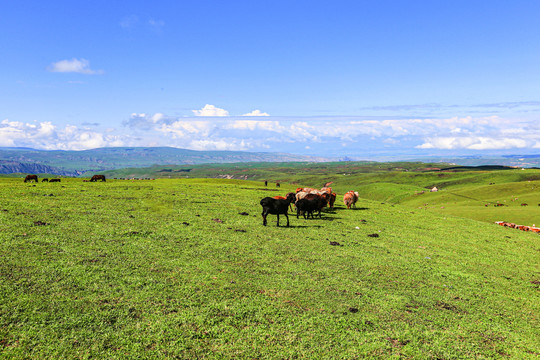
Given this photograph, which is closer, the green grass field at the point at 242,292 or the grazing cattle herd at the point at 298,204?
the green grass field at the point at 242,292

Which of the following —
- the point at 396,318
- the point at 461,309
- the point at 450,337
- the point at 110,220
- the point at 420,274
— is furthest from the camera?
the point at 110,220

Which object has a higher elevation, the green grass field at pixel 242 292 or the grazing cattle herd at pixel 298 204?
the grazing cattle herd at pixel 298 204

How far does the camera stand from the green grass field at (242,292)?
8.24m

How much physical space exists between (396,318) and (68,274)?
12410 mm

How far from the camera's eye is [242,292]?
1113 cm

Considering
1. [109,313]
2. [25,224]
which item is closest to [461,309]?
[109,313]

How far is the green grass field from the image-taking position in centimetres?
824

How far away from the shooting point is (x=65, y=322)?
8352 mm

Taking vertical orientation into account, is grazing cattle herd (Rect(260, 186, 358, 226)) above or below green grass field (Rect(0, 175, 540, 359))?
above

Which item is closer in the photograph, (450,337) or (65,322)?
(65,322)

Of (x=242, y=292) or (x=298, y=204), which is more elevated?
(x=298, y=204)

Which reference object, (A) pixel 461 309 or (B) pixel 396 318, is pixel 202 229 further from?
(A) pixel 461 309

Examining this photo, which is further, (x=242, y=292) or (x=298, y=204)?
(x=298, y=204)

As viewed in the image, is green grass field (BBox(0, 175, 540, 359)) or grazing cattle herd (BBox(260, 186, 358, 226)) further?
grazing cattle herd (BBox(260, 186, 358, 226))
